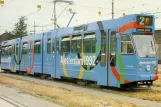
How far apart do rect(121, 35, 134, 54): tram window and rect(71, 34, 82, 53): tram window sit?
12.9 feet

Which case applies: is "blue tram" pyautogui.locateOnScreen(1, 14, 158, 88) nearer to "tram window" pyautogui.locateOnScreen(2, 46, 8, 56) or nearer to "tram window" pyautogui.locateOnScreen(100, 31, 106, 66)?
"tram window" pyautogui.locateOnScreen(100, 31, 106, 66)

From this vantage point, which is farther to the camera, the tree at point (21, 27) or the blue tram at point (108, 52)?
the tree at point (21, 27)

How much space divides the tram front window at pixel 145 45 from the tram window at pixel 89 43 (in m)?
2.81

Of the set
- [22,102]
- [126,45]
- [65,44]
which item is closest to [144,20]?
[126,45]

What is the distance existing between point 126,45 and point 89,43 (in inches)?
119

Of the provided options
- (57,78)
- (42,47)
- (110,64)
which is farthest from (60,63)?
(110,64)

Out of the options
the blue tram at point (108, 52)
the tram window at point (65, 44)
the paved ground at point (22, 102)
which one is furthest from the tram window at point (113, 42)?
the tram window at point (65, 44)

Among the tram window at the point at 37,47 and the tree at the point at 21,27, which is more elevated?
the tree at the point at 21,27

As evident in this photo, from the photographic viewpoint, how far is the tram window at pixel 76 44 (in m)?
20.7

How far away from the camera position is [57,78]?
81.6 feet

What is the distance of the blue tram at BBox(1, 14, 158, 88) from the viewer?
16859 millimetres

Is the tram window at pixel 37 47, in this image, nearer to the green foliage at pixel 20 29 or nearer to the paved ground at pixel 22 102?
the paved ground at pixel 22 102

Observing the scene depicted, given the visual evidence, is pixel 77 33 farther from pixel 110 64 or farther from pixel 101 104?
pixel 101 104

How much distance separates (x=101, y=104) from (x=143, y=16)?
598cm
